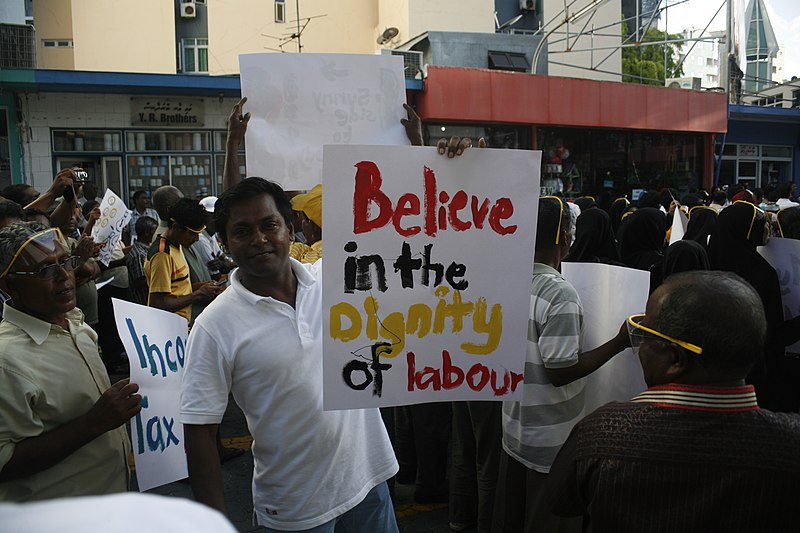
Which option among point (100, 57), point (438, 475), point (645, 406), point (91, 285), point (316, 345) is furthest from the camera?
point (100, 57)

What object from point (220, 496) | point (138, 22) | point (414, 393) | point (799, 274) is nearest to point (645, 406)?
point (414, 393)

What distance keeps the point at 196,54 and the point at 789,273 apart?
2217cm

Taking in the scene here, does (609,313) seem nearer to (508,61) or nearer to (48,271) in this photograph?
(48,271)

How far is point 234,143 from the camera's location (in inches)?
118

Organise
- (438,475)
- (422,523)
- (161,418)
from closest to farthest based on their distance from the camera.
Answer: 1. (161,418)
2. (422,523)
3. (438,475)

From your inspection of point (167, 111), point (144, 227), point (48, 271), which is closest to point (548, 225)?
point (48, 271)

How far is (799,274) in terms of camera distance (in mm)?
3709

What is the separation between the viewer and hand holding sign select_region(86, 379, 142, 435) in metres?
2.16

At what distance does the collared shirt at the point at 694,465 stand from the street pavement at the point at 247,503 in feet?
8.40

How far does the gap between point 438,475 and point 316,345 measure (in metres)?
2.36

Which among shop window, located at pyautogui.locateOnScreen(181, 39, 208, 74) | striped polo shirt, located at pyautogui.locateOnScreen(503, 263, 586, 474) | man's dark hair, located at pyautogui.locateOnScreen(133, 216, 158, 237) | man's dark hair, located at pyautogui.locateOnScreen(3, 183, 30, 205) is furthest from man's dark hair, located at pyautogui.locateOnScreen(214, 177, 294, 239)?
shop window, located at pyautogui.locateOnScreen(181, 39, 208, 74)

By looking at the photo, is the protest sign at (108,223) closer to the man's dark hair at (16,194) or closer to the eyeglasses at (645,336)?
the man's dark hair at (16,194)

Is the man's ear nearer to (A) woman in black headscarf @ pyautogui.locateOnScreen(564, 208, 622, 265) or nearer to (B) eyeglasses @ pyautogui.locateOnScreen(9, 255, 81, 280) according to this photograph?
(B) eyeglasses @ pyautogui.locateOnScreen(9, 255, 81, 280)

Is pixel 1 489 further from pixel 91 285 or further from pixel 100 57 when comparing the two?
pixel 100 57
